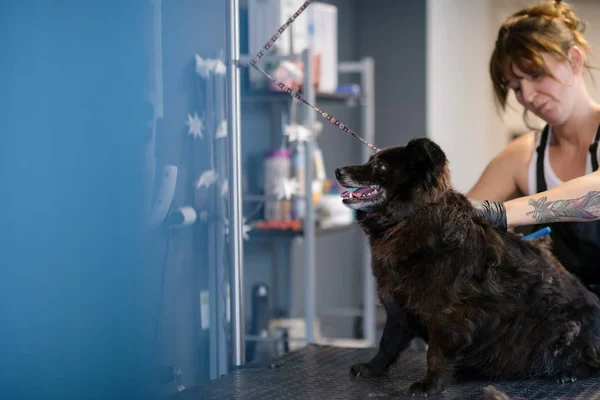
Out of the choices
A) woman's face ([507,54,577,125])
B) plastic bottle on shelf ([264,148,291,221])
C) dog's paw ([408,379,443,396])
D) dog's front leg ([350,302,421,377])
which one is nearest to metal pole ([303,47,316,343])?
plastic bottle on shelf ([264,148,291,221])

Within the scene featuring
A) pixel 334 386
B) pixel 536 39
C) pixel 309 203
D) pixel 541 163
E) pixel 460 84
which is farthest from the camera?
pixel 460 84

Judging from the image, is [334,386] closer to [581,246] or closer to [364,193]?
[364,193]

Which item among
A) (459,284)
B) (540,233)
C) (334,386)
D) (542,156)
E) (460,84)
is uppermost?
(460,84)

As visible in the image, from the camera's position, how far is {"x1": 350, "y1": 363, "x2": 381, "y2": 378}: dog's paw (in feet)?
5.70

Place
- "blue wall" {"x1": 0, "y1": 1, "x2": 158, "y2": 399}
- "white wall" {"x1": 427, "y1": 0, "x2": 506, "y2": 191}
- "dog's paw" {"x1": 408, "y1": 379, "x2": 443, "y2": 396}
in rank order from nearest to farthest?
"blue wall" {"x1": 0, "y1": 1, "x2": 158, "y2": 399}, "dog's paw" {"x1": 408, "y1": 379, "x2": 443, "y2": 396}, "white wall" {"x1": 427, "y1": 0, "x2": 506, "y2": 191}

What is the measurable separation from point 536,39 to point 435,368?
3.22ft

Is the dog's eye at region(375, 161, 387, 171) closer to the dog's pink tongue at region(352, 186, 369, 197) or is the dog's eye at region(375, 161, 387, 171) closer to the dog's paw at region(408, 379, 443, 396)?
the dog's pink tongue at region(352, 186, 369, 197)

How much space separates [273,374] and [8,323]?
0.77 metres

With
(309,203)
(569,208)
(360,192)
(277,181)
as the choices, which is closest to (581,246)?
(569,208)

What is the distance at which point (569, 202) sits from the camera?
1.81 meters

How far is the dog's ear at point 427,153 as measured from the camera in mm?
1594

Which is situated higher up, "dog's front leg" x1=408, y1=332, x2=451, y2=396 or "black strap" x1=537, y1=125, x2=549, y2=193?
"black strap" x1=537, y1=125, x2=549, y2=193

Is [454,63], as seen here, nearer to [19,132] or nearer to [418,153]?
[418,153]

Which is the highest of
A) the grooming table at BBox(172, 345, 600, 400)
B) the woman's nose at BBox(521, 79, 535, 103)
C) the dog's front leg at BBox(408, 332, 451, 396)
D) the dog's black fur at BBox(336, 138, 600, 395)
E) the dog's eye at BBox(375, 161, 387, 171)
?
the woman's nose at BBox(521, 79, 535, 103)
